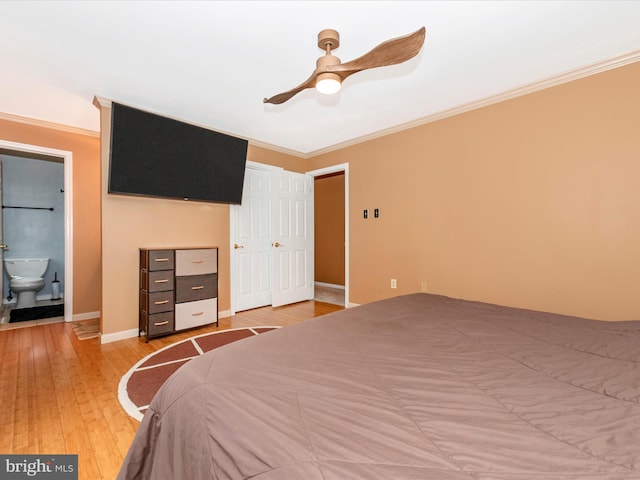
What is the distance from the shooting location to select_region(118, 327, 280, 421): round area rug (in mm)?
1948

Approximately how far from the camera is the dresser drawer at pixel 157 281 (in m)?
3.00

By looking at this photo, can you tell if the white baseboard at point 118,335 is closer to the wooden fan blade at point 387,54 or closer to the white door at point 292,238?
the white door at point 292,238

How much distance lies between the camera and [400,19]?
188 centimetres

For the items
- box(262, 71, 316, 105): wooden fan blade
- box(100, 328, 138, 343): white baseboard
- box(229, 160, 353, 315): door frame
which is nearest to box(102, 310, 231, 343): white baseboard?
box(100, 328, 138, 343): white baseboard

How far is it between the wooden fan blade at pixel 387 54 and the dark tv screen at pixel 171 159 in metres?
2.14

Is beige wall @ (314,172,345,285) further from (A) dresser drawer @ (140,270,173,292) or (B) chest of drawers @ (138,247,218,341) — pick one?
(A) dresser drawer @ (140,270,173,292)

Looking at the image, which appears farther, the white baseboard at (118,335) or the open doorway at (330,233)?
the open doorway at (330,233)

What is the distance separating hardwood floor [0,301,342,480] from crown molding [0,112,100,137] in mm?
2349

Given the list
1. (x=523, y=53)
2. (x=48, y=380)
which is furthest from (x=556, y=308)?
(x=48, y=380)

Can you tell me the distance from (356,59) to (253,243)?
3076 mm

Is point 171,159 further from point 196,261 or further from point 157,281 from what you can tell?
point 157,281

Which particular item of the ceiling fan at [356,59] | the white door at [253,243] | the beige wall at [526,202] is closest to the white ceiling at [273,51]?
the ceiling fan at [356,59]

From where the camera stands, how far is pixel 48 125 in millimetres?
3498

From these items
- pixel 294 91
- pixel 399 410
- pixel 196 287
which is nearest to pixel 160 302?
pixel 196 287
